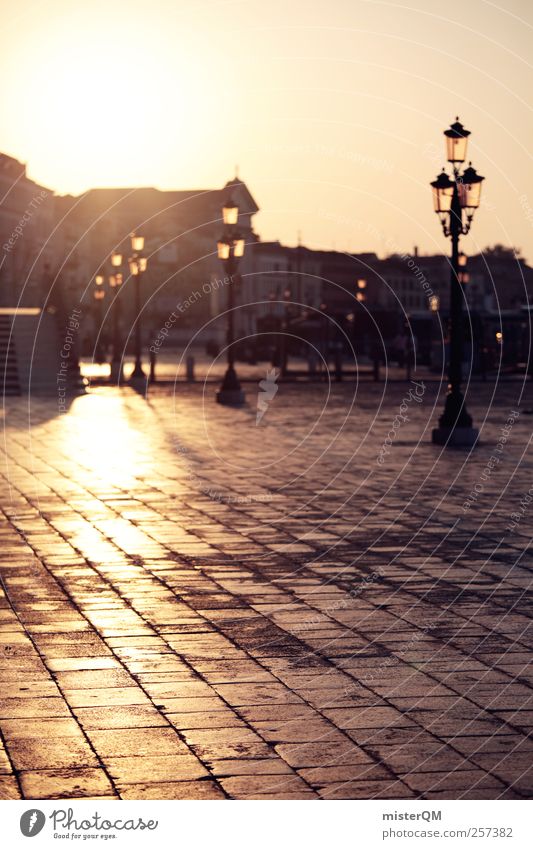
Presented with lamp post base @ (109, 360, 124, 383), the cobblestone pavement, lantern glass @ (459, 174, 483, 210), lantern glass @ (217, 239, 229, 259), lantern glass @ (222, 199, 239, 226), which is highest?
lantern glass @ (222, 199, 239, 226)

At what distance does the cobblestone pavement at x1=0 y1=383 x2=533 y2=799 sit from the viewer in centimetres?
538

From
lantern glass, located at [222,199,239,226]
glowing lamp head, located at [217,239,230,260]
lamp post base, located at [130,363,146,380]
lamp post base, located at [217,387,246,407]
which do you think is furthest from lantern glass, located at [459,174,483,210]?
lamp post base, located at [130,363,146,380]

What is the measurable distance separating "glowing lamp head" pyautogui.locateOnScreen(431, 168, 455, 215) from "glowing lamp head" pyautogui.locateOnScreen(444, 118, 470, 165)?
0.27 m

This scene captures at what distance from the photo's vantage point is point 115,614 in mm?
8305

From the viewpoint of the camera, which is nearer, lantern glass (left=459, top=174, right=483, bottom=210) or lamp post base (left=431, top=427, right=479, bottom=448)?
lantern glass (left=459, top=174, right=483, bottom=210)

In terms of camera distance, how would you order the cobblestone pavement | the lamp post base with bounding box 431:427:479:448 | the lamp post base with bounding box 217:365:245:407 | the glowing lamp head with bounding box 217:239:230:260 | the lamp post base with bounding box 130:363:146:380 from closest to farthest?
the cobblestone pavement, the lamp post base with bounding box 431:427:479:448, the glowing lamp head with bounding box 217:239:230:260, the lamp post base with bounding box 217:365:245:407, the lamp post base with bounding box 130:363:146:380

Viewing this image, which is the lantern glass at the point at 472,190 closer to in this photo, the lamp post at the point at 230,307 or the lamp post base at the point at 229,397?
the lamp post at the point at 230,307

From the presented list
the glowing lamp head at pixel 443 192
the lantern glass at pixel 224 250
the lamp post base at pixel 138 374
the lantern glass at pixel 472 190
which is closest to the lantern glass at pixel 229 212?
the lantern glass at pixel 224 250

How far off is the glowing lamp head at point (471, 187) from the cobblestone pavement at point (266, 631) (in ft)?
13.2

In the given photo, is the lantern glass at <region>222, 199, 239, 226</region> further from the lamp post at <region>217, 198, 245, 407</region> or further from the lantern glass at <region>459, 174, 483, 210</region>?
the lantern glass at <region>459, 174, 483, 210</region>

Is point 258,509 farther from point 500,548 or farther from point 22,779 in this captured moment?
point 22,779
